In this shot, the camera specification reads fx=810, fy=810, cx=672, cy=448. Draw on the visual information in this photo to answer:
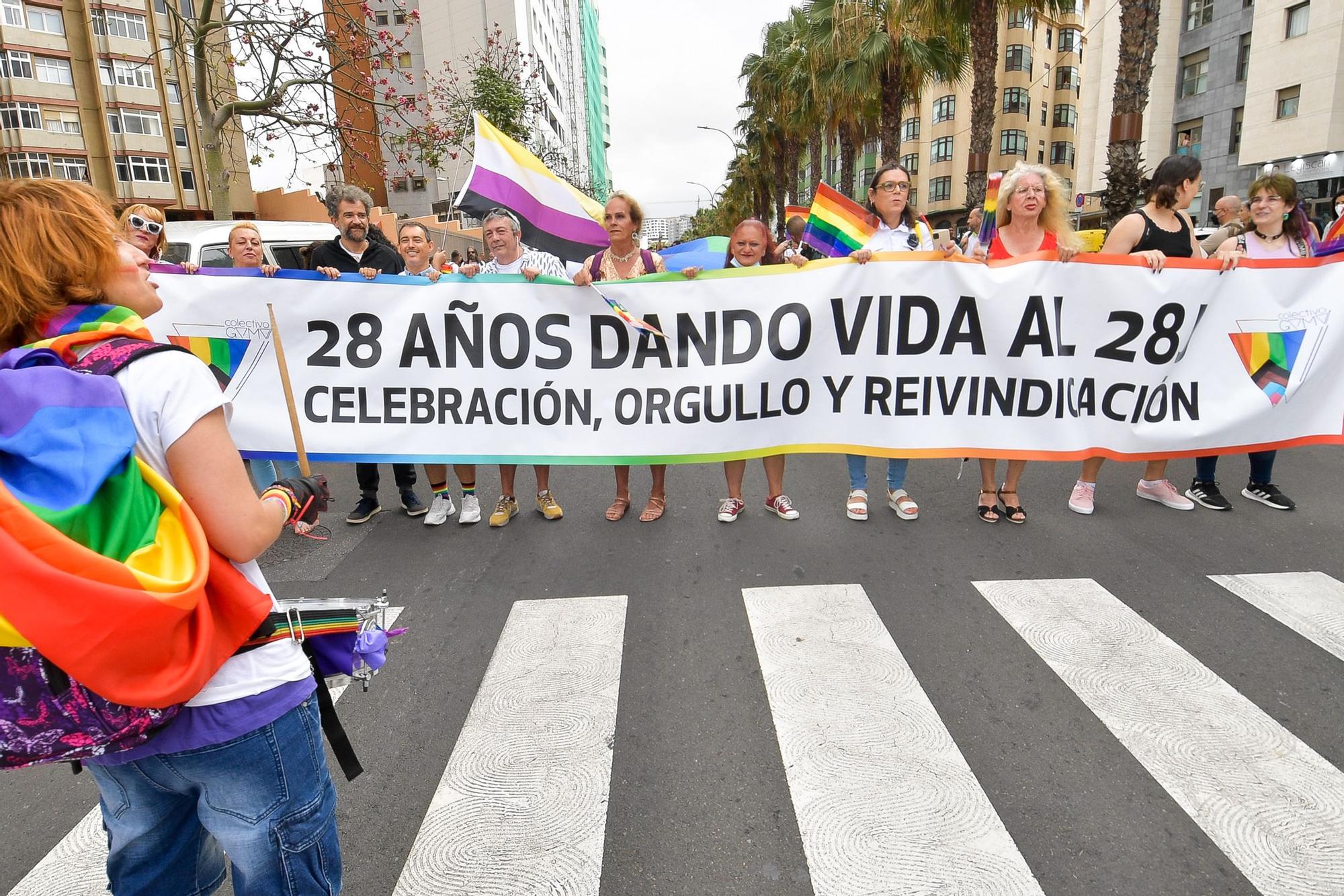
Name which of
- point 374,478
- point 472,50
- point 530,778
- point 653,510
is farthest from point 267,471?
point 472,50

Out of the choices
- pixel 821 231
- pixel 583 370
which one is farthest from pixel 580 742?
pixel 821 231

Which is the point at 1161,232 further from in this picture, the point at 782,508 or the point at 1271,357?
the point at 782,508

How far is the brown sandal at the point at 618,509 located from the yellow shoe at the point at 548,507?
344 millimetres

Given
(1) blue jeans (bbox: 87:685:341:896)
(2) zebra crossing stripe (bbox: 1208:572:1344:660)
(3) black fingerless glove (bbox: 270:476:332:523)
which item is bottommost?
(2) zebra crossing stripe (bbox: 1208:572:1344:660)

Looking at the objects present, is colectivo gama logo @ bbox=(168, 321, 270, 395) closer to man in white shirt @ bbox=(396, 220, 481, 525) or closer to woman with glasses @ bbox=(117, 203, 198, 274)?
woman with glasses @ bbox=(117, 203, 198, 274)

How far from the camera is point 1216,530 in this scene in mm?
5066

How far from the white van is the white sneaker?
3773mm

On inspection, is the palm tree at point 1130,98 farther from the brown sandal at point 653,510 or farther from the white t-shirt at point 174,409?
the white t-shirt at point 174,409

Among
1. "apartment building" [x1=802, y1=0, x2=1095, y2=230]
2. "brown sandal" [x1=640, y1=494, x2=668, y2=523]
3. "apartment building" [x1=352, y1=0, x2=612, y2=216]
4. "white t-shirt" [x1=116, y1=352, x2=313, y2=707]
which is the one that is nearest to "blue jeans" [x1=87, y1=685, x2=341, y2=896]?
"white t-shirt" [x1=116, y1=352, x2=313, y2=707]

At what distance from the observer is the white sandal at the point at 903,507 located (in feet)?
17.8

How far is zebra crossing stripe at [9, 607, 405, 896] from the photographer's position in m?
2.35

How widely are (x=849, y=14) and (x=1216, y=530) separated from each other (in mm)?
17995

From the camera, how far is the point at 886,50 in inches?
776

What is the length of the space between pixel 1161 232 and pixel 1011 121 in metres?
61.4
